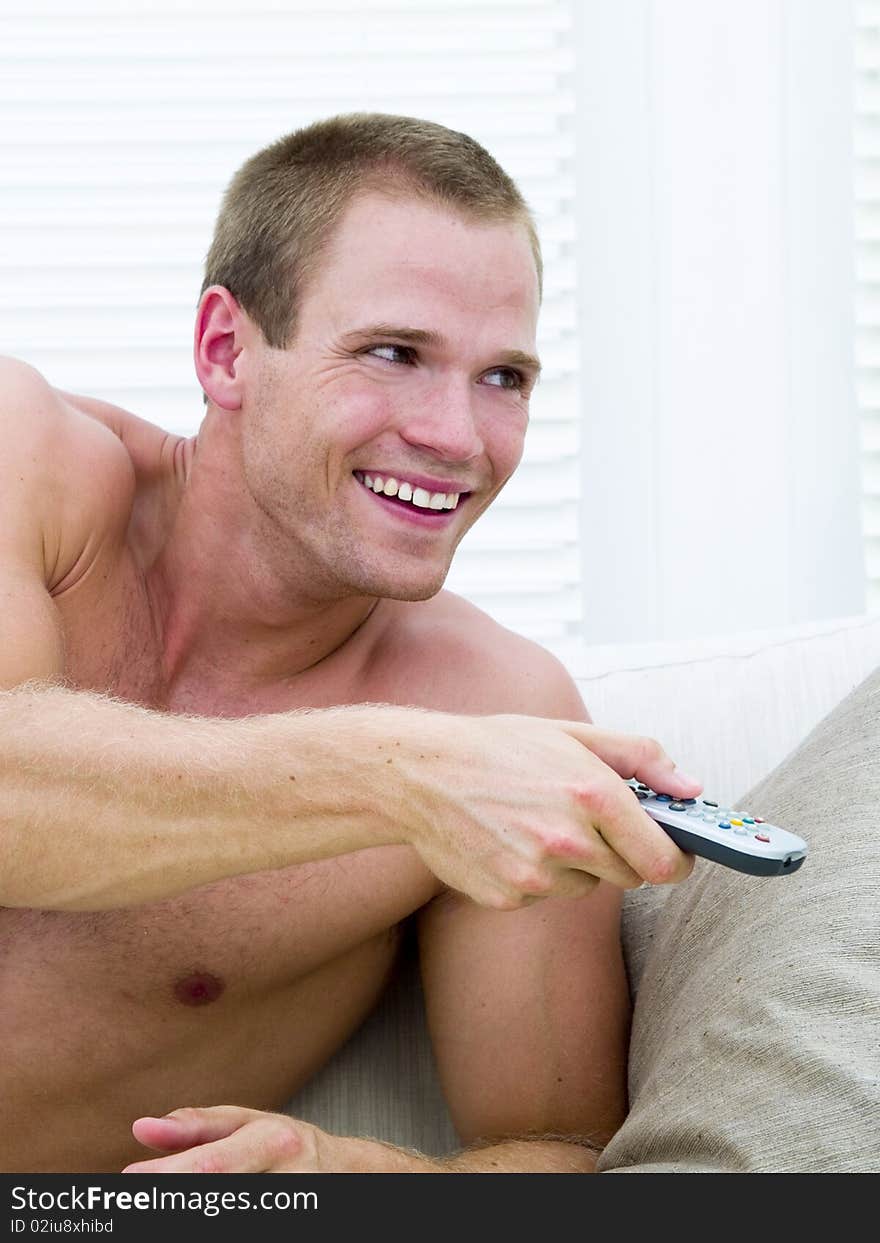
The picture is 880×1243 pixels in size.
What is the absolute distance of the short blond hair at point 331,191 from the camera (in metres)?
1.34

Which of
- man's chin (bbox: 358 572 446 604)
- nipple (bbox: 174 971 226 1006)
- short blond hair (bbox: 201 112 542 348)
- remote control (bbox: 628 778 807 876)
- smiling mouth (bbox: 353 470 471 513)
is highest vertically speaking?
short blond hair (bbox: 201 112 542 348)

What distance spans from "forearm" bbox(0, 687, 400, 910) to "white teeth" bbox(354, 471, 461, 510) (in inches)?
13.4

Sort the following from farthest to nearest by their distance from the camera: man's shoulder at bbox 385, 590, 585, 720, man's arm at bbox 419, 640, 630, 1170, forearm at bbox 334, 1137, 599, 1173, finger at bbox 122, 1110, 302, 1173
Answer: man's shoulder at bbox 385, 590, 585, 720 → man's arm at bbox 419, 640, 630, 1170 → forearm at bbox 334, 1137, 599, 1173 → finger at bbox 122, 1110, 302, 1173

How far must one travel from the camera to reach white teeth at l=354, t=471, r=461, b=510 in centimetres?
131

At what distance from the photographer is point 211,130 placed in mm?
2258

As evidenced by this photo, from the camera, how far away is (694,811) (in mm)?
923

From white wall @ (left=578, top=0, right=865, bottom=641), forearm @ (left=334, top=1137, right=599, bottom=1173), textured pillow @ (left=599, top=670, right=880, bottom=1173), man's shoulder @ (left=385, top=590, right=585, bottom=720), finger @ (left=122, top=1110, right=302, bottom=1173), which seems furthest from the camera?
white wall @ (left=578, top=0, right=865, bottom=641)

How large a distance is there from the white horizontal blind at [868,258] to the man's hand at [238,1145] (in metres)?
1.43

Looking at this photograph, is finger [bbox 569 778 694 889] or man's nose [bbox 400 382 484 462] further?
man's nose [bbox 400 382 484 462]

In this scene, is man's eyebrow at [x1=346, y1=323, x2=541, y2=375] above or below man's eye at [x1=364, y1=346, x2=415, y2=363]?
above

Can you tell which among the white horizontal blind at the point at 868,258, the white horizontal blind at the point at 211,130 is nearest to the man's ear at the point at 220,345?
the white horizontal blind at the point at 211,130

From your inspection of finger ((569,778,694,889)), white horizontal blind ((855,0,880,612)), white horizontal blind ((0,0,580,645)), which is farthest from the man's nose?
white horizontal blind ((855,0,880,612))

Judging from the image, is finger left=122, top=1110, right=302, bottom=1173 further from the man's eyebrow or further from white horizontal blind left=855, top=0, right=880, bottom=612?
white horizontal blind left=855, top=0, right=880, bottom=612

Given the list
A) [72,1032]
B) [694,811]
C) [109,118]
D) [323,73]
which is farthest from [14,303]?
[694,811]
